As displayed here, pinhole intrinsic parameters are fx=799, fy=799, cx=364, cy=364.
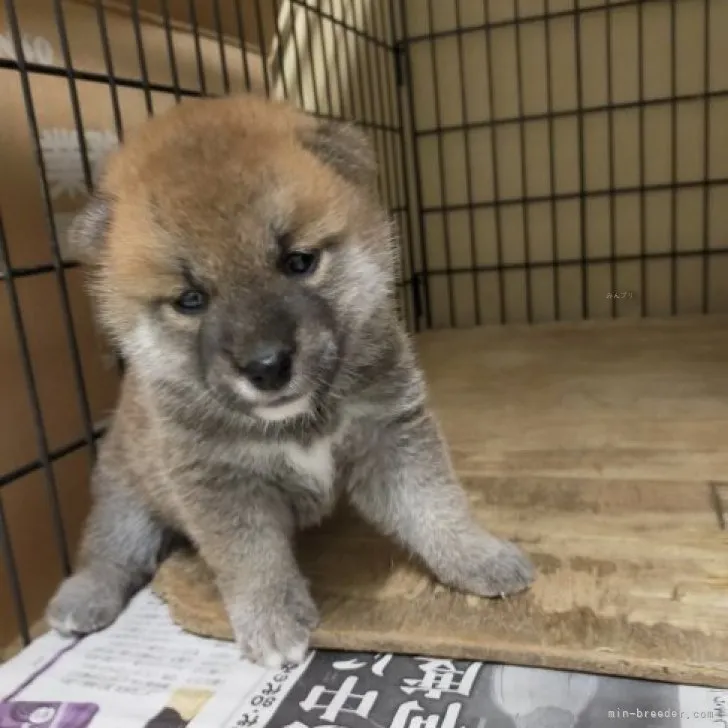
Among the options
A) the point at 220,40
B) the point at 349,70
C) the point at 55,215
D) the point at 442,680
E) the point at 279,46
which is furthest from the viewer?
the point at 349,70

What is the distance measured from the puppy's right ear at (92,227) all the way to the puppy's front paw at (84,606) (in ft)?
Answer: 1.68

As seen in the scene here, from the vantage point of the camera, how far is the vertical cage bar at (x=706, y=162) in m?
2.46

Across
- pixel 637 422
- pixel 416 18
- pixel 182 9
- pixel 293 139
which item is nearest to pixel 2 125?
pixel 182 9

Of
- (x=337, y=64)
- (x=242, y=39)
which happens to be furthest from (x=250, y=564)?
(x=337, y=64)

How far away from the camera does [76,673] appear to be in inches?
42.3

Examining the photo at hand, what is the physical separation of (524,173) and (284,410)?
6.62 feet

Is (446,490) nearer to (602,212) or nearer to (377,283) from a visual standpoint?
(377,283)

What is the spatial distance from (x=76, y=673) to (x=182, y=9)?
53.5 inches

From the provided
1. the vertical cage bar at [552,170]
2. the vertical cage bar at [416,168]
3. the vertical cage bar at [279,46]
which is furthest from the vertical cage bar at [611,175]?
the vertical cage bar at [279,46]

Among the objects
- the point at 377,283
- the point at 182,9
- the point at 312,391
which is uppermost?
the point at 182,9

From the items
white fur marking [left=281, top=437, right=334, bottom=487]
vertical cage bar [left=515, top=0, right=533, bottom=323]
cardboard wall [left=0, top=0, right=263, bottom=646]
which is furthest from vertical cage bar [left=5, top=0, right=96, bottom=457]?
vertical cage bar [left=515, top=0, right=533, bottom=323]

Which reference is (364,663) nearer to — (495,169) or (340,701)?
(340,701)

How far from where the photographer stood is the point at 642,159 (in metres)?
2.61

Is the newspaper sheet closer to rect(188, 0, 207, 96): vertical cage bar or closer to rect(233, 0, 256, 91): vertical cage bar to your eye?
rect(188, 0, 207, 96): vertical cage bar
